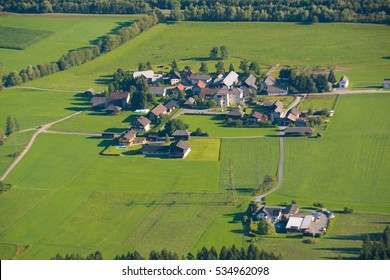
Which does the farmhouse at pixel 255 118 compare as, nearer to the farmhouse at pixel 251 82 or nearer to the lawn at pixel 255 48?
the farmhouse at pixel 251 82

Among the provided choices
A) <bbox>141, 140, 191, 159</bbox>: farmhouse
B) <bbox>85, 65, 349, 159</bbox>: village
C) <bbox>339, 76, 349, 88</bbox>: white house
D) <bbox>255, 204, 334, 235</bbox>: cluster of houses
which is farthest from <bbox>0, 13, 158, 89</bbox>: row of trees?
<bbox>255, 204, 334, 235</bbox>: cluster of houses

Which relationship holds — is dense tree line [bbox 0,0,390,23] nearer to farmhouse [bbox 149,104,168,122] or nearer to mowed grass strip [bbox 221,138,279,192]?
farmhouse [bbox 149,104,168,122]

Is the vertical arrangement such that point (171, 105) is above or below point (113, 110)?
above

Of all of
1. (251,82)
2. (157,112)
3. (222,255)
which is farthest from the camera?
(251,82)

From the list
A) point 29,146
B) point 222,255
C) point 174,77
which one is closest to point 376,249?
point 222,255

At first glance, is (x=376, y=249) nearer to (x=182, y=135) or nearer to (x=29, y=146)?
(x=182, y=135)

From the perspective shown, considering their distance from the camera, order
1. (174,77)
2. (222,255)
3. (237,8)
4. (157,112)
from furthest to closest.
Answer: (237,8) < (174,77) < (157,112) < (222,255)

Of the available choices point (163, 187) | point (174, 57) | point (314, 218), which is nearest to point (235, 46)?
point (174, 57)
